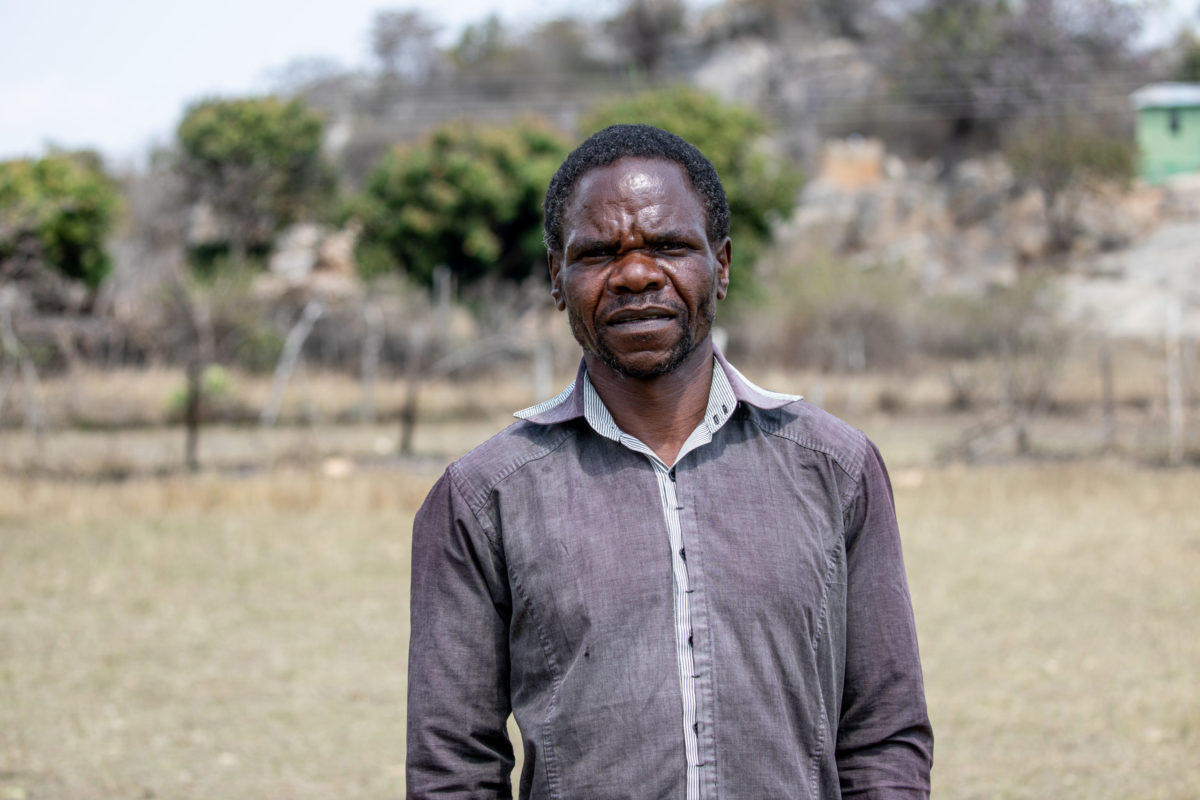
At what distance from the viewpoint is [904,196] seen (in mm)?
35688

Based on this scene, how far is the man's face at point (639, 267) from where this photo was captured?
67.1 inches

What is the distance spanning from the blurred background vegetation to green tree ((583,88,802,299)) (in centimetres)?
9

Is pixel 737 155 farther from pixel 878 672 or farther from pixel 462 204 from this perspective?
pixel 878 672

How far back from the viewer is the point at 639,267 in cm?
169

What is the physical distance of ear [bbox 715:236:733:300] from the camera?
182 cm

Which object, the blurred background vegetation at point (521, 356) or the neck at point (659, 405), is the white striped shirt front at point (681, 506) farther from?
the blurred background vegetation at point (521, 356)

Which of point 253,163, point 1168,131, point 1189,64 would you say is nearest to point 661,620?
point 253,163

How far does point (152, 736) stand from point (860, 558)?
14.8 feet

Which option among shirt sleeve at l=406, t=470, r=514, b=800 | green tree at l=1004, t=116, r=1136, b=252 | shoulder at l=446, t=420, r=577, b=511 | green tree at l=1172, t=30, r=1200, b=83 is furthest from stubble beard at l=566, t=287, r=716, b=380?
green tree at l=1172, t=30, r=1200, b=83

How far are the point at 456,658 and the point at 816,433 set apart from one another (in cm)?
62

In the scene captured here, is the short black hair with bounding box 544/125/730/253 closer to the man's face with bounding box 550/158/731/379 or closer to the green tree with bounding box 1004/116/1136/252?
the man's face with bounding box 550/158/731/379

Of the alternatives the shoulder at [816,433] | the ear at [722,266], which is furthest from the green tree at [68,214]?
the shoulder at [816,433]

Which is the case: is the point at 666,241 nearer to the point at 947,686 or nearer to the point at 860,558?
the point at 860,558

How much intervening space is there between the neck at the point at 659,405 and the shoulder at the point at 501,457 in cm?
8
